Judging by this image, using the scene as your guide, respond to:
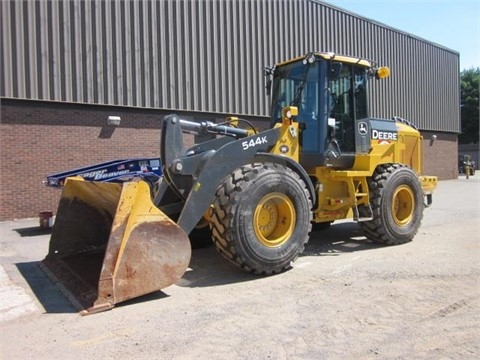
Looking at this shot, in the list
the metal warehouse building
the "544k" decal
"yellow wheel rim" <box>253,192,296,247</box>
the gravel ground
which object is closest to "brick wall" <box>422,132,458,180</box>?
the metal warehouse building

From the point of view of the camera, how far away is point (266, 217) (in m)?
6.12

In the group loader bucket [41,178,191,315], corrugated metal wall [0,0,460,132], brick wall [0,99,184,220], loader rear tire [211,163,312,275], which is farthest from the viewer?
corrugated metal wall [0,0,460,132]

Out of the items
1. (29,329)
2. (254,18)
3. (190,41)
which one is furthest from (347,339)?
(254,18)

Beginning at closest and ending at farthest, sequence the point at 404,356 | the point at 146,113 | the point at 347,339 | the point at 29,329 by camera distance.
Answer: the point at 404,356, the point at 347,339, the point at 29,329, the point at 146,113

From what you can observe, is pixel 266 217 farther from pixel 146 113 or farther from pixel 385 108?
pixel 385 108

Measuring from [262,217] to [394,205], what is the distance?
3.12 meters

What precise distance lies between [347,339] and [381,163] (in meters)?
4.65

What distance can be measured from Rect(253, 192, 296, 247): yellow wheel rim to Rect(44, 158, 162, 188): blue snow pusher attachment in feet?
15.1

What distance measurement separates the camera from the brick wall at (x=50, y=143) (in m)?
12.0

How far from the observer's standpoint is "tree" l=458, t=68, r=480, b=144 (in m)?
48.6

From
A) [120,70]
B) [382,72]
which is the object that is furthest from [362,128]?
[120,70]

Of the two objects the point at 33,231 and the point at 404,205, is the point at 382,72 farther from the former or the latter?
the point at 33,231

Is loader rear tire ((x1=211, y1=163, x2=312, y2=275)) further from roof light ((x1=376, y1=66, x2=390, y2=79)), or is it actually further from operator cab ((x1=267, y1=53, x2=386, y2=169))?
roof light ((x1=376, y1=66, x2=390, y2=79))

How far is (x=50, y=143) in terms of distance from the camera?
1250cm
